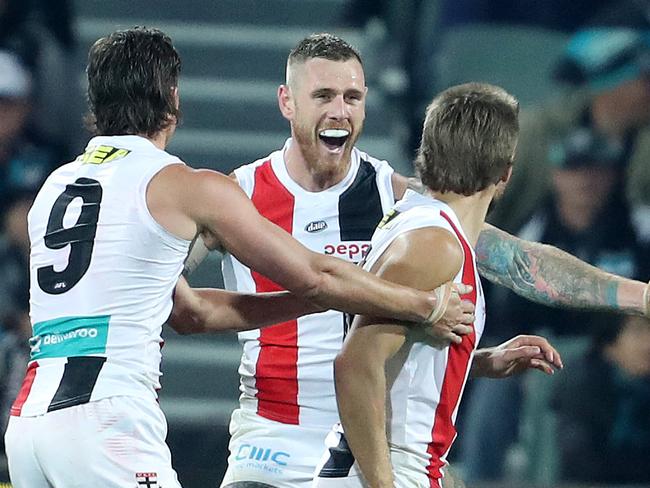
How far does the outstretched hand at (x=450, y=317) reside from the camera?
2.80m

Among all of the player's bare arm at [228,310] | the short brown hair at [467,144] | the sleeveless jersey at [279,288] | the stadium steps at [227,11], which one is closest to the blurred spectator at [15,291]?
the stadium steps at [227,11]

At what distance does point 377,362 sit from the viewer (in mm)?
2783

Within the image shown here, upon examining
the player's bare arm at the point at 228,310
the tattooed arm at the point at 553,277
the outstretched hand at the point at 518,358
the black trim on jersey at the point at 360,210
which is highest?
the black trim on jersey at the point at 360,210

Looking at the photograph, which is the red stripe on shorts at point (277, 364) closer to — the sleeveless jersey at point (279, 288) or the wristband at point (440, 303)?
the sleeveless jersey at point (279, 288)

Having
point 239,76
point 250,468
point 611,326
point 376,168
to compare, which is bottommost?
point 250,468

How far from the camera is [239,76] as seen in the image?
25.1 ft

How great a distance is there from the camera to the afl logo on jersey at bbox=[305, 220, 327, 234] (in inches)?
161

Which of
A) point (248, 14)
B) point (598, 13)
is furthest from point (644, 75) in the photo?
point (248, 14)

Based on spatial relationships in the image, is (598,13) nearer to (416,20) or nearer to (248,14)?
(416,20)

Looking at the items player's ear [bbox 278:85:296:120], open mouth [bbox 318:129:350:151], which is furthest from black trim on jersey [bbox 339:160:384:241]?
player's ear [bbox 278:85:296:120]

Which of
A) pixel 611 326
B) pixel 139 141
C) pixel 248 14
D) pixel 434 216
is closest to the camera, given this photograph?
pixel 434 216

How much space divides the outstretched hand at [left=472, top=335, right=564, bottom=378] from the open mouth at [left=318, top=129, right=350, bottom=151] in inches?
39.2

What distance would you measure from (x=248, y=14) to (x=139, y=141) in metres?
4.59

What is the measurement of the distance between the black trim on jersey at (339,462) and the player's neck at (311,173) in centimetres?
137
